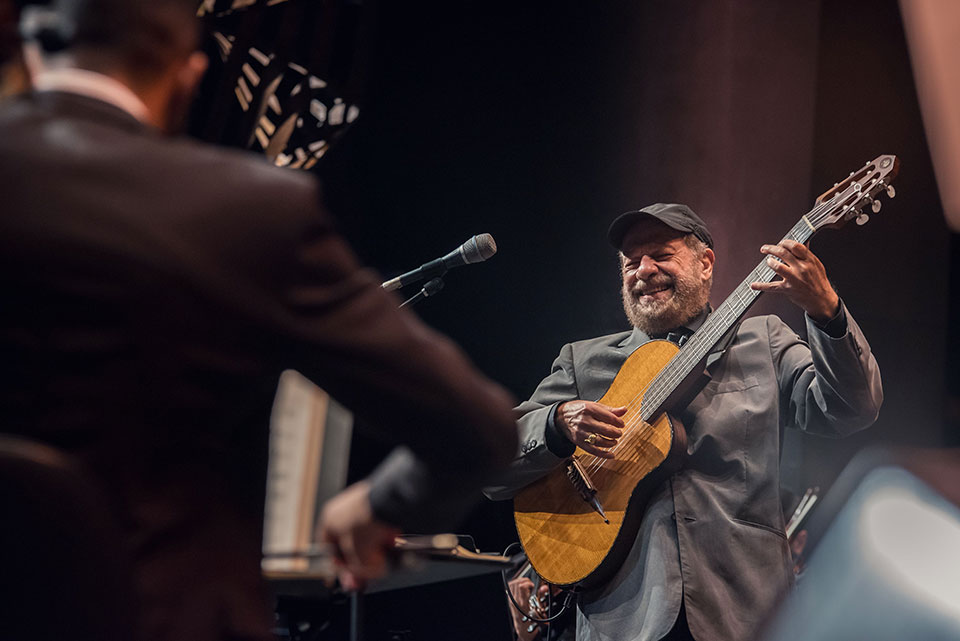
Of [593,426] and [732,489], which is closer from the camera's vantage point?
[732,489]

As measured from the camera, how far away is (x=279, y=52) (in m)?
3.38

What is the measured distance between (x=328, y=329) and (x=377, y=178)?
357 cm

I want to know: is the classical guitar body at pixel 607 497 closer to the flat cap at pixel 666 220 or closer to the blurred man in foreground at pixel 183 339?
the flat cap at pixel 666 220

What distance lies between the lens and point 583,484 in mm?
2703

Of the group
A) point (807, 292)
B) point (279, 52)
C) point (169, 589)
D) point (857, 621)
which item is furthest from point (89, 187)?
point (279, 52)

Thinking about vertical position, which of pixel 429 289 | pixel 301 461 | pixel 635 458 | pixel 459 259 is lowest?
pixel 301 461

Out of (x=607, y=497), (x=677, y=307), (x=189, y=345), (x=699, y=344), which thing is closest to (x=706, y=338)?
(x=699, y=344)

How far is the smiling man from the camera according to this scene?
2.41m

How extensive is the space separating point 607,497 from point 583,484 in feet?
0.32

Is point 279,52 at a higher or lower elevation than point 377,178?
higher

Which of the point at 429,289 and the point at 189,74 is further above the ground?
the point at 189,74

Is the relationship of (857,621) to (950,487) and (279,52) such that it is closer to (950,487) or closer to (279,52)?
(950,487)

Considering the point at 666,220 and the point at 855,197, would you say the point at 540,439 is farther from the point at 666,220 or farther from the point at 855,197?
the point at 855,197

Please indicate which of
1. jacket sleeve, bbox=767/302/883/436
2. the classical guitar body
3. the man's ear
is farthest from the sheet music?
jacket sleeve, bbox=767/302/883/436
